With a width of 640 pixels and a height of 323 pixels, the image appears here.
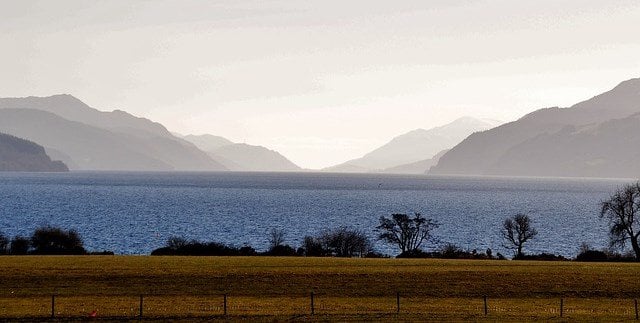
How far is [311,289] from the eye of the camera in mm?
60875

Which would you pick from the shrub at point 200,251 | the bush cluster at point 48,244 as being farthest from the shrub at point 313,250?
the bush cluster at point 48,244

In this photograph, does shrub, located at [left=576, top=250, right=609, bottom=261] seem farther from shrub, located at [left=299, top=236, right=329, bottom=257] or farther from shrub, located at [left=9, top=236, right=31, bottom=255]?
shrub, located at [left=9, top=236, right=31, bottom=255]

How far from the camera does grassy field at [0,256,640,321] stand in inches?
1954

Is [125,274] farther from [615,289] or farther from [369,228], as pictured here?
[369,228]

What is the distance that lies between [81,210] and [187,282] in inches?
5787

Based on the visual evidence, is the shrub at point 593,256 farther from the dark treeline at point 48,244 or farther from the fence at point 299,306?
the dark treeline at point 48,244

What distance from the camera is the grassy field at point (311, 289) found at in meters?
49.6

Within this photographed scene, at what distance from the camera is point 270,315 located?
48406 mm

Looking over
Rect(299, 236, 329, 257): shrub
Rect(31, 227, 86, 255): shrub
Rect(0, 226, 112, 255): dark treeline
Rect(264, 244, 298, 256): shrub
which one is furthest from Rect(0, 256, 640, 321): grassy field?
Rect(31, 227, 86, 255): shrub

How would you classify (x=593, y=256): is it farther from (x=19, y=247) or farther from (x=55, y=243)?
(x=19, y=247)

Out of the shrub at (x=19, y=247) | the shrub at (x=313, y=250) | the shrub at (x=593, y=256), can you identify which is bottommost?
the shrub at (x=593, y=256)

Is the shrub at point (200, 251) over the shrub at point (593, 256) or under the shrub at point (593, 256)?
over

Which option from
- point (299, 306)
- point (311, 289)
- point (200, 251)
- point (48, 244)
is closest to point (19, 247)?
point (48, 244)

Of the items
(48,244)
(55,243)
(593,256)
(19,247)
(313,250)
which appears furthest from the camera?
(313,250)
